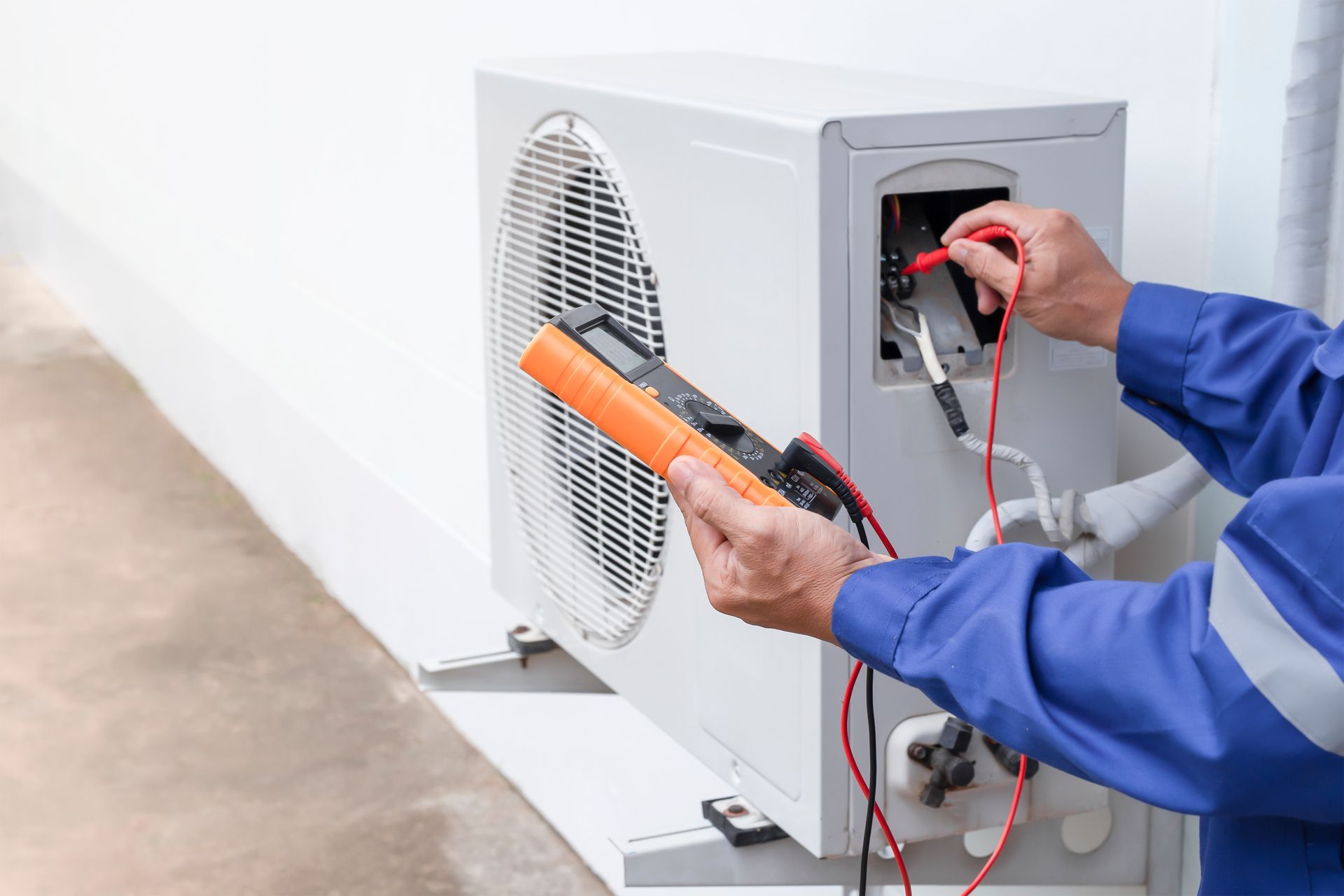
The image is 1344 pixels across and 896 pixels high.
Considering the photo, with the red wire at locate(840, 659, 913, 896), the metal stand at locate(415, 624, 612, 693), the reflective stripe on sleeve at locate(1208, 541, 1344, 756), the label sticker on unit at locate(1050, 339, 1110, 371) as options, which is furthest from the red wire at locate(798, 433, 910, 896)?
the metal stand at locate(415, 624, 612, 693)

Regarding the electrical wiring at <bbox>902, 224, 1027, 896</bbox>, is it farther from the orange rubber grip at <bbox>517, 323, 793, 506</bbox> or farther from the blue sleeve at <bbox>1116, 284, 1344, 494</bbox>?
the orange rubber grip at <bbox>517, 323, 793, 506</bbox>

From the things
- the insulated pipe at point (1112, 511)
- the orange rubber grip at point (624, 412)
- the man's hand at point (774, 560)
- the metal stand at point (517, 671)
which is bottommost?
the metal stand at point (517, 671)

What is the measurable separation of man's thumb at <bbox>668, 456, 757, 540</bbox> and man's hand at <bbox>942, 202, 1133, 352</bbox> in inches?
11.3

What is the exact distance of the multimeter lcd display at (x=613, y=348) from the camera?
1078 mm

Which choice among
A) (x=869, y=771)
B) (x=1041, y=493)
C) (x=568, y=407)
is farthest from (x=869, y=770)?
(x=568, y=407)

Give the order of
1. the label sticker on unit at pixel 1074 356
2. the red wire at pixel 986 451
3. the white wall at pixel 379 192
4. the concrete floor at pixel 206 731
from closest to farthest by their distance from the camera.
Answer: the red wire at pixel 986 451 → the label sticker on unit at pixel 1074 356 → the white wall at pixel 379 192 → the concrete floor at pixel 206 731

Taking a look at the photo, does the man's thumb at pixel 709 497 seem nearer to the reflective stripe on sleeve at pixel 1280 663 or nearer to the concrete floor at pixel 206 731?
the reflective stripe on sleeve at pixel 1280 663

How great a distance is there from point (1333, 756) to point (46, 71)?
6207mm

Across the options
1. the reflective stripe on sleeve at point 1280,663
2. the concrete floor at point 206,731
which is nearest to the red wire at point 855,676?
the reflective stripe on sleeve at point 1280,663

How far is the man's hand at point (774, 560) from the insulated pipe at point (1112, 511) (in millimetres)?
239

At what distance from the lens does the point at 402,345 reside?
2.89 meters

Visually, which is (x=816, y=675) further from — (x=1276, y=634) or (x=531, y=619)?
(x=531, y=619)

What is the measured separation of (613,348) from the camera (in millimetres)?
1088

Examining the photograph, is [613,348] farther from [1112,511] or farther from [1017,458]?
[1112,511]
